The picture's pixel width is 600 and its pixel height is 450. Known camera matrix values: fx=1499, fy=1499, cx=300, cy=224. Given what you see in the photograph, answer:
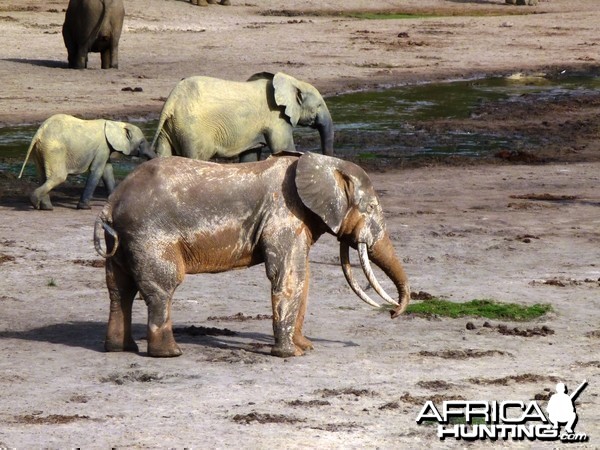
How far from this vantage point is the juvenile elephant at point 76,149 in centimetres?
1423

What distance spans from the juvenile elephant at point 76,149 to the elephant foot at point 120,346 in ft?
17.4

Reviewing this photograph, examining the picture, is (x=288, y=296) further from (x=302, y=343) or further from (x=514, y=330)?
(x=514, y=330)

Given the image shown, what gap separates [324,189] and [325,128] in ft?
22.3

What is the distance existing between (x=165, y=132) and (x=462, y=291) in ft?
15.4

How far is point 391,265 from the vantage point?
940cm

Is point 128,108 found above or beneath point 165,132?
beneath

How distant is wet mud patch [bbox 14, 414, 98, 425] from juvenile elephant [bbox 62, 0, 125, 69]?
56.8 feet

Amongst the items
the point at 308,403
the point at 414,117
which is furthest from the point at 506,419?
the point at 414,117

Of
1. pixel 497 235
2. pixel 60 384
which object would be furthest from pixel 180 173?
pixel 497 235

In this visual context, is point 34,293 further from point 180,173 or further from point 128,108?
point 128,108

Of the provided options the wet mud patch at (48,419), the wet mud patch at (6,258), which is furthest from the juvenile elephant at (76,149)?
the wet mud patch at (48,419)

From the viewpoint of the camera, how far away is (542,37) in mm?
32750

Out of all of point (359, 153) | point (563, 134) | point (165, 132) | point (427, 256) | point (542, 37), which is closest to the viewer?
point (427, 256)

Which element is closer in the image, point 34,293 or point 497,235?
point 34,293
